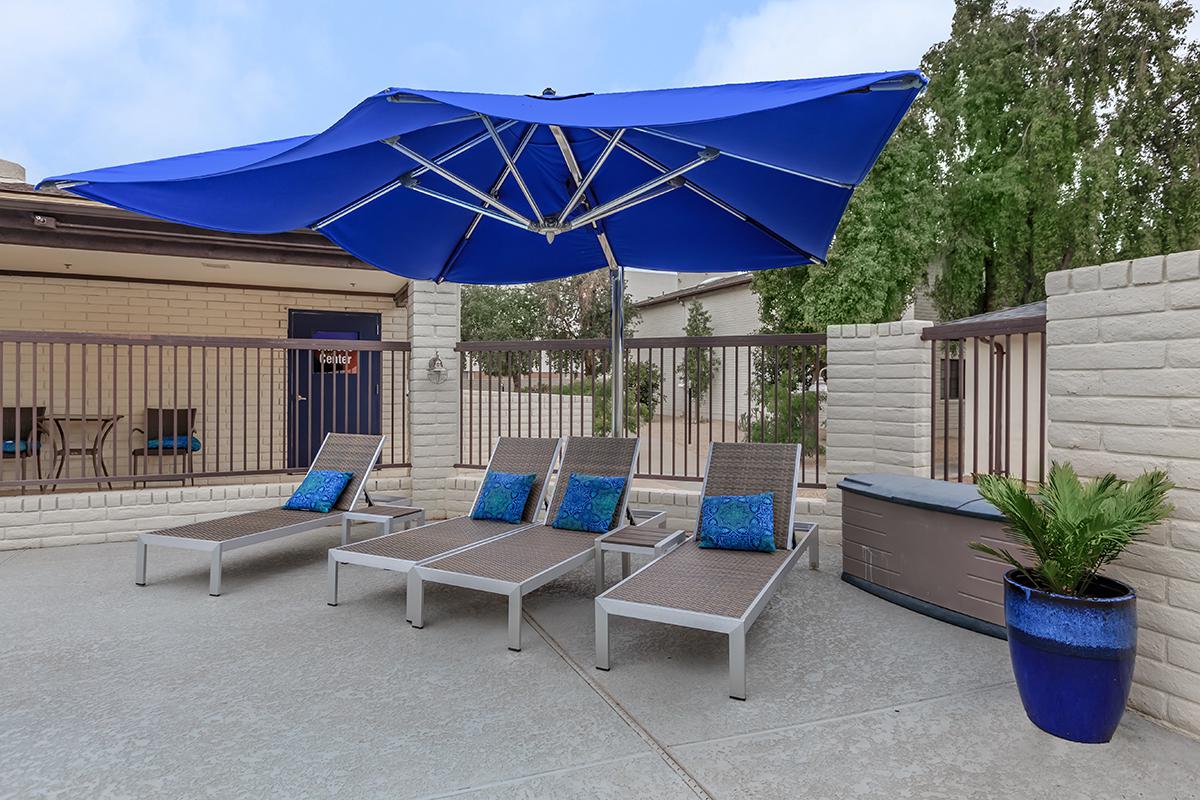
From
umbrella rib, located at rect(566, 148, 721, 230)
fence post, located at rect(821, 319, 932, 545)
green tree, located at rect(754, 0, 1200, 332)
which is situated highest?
green tree, located at rect(754, 0, 1200, 332)

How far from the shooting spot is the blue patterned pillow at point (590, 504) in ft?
15.0

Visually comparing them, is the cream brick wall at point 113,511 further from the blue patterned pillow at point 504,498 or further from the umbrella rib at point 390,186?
the umbrella rib at point 390,186

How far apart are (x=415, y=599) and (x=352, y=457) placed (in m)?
2.30

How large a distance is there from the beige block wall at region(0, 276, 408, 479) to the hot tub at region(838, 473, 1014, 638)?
5.48 metres

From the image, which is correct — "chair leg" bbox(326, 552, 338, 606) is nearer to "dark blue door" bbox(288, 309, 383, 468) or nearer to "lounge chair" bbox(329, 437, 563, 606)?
"lounge chair" bbox(329, 437, 563, 606)

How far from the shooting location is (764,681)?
2.98 meters

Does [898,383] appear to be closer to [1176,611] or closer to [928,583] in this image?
[928,583]

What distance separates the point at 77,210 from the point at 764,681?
287 inches

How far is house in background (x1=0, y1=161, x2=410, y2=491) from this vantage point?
256 inches

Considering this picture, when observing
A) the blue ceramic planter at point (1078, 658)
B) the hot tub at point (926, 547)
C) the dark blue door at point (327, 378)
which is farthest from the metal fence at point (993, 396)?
the dark blue door at point (327, 378)

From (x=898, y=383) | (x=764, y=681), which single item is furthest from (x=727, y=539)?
(x=898, y=383)

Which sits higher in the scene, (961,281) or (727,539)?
(961,281)

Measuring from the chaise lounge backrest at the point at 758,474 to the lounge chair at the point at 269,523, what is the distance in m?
2.77

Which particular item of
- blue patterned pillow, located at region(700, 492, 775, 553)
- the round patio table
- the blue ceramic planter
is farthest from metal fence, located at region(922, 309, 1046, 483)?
the round patio table
